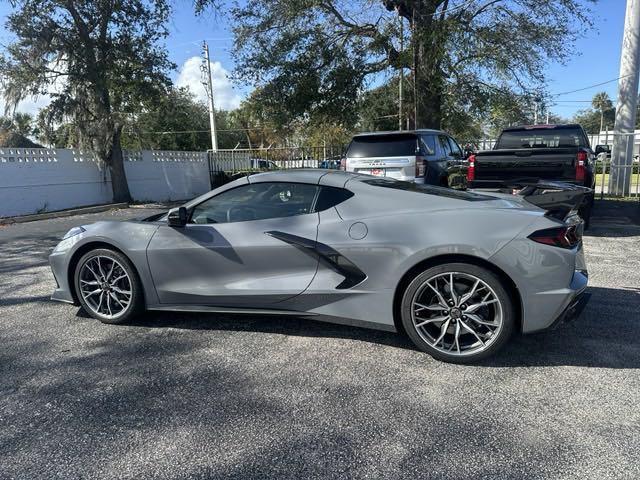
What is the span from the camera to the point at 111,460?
8.11 ft

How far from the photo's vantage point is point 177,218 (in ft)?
13.5

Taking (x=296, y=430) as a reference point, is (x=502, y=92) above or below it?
above

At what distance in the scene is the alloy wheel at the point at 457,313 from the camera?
3.39m

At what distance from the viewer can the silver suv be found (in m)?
8.55

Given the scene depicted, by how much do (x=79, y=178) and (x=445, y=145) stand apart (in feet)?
38.5

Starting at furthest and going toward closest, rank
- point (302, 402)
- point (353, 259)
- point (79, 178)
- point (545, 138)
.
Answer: point (79, 178), point (545, 138), point (353, 259), point (302, 402)

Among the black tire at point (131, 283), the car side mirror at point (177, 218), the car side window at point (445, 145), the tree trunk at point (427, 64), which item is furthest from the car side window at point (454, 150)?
the black tire at point (131, 283)

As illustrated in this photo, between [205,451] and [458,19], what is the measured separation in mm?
13125

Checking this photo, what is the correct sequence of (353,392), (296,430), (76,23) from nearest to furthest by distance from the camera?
(296,430) → (353,392) → (76,23)

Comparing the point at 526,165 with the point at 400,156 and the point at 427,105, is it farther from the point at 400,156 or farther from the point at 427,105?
the point at 427,105

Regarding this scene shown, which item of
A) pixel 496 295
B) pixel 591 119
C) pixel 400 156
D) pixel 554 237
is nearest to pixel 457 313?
pixel 496 295

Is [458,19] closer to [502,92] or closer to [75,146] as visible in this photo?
[502,92]

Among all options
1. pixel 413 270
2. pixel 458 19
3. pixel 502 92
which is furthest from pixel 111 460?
→ pixel 502 92

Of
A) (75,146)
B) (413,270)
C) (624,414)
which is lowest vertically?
(624,414)
